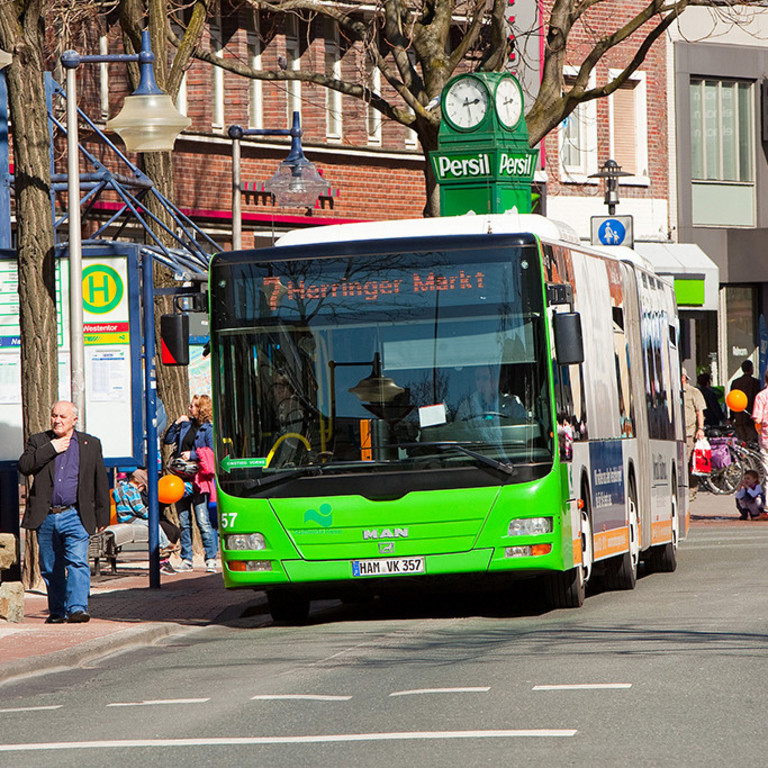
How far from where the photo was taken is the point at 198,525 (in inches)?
784

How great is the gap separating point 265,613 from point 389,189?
790 inches

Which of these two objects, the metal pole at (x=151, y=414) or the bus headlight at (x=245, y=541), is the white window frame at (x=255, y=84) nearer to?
the metal pole at (x=151, y=414)

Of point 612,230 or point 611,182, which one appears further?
point 611,182

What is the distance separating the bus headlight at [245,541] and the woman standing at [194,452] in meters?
5.12

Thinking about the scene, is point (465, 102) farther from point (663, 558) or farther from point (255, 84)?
point (255, 84)

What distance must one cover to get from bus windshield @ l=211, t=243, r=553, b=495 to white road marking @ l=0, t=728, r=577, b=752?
544 cm

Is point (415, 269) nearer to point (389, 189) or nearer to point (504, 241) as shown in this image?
point (504, 241)

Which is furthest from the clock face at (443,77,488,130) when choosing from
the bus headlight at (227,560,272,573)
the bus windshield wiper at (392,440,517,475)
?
the bus headlight at (227,560,272,573)

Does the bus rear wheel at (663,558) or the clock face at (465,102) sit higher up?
the clock face at (465,102)

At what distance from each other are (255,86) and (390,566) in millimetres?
20604

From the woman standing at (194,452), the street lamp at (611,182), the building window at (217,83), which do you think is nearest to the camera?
the woman standing at (194,452)

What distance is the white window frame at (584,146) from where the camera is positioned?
38.2m

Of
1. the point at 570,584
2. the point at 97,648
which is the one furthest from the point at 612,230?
the point at 97,648

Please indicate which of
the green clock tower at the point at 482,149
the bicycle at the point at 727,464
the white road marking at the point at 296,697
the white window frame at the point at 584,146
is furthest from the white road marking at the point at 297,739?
the white window frame at the point at 584,146
